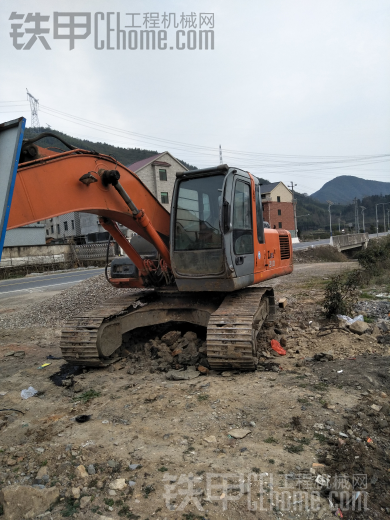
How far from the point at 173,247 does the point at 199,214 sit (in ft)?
1.97

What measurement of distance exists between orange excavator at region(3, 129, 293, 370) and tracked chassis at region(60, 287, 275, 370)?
0.04ft

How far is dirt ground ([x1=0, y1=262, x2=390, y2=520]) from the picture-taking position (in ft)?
8.66

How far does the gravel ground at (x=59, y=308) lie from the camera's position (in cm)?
944

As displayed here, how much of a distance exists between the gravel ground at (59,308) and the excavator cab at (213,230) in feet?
11.9

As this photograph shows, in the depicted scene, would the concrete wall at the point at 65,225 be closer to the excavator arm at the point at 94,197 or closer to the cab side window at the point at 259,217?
the excavator arm at the point at 94,197

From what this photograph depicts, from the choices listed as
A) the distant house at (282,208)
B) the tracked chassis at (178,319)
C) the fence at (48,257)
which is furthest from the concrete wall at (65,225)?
the tracked chassis at (178,319)

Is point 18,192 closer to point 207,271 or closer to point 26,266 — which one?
point 207,271

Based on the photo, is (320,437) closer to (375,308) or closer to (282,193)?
(375,308)

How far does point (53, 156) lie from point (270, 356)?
394cm

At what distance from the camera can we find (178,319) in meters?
6.07

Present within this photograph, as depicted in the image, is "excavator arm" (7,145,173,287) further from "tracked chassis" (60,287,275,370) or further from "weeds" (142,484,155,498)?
"weeds" (142,484,155,498)

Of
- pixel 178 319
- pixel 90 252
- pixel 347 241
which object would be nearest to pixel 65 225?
pixel 90 252

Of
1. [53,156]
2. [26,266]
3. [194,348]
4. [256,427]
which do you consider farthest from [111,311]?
[26,266]

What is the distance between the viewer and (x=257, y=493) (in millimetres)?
2674
